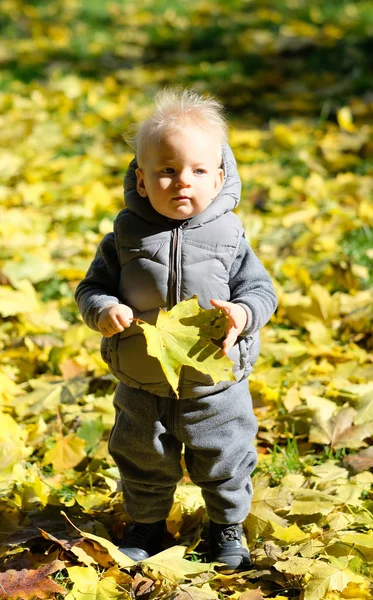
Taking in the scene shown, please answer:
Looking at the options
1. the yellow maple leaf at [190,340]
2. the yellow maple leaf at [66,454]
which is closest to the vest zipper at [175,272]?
the yellow maple leaf at [190,340]

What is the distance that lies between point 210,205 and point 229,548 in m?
0.95

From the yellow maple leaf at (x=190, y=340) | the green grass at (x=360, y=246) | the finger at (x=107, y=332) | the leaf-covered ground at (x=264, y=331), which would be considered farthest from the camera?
the green grass at (x=360, y=246)

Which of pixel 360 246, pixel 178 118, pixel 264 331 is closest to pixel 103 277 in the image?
pixel 178 118

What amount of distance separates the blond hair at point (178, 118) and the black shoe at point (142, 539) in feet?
3.43

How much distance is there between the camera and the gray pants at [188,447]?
219cm

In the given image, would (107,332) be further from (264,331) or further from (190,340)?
(264,331)

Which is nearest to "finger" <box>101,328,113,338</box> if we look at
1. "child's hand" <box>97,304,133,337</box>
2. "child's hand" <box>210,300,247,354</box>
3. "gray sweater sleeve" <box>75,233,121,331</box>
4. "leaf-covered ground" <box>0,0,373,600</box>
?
"child's hand" <box>97,304,133,337</box>

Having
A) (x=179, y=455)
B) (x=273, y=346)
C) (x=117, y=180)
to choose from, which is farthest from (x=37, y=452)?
(x=117, y=180)

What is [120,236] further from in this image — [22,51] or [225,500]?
[22,51]

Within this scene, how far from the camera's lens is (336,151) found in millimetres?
5457

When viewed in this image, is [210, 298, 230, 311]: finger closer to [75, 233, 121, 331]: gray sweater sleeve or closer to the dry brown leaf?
[75, 233, 121, 331]: gray sweater sleeve

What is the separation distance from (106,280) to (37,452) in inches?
36.5

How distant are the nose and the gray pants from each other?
1.76 feet

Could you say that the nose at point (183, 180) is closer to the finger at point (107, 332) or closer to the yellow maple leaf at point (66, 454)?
the finger at point (107, 332)
